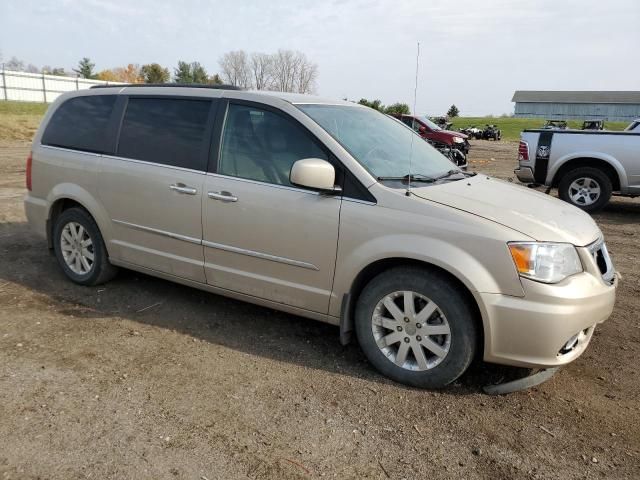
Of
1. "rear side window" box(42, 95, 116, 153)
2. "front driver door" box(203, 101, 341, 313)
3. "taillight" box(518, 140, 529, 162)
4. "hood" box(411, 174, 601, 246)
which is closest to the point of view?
"hood" box(411, 174, 601, 246)

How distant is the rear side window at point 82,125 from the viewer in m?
4.73

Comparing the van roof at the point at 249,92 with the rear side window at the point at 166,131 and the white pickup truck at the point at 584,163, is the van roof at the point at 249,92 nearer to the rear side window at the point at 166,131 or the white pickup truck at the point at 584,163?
the rear side window at the point at 166,131

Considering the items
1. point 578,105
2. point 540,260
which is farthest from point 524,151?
point 578,105

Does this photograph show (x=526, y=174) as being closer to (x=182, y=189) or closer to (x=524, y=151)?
(x=524, y=151)

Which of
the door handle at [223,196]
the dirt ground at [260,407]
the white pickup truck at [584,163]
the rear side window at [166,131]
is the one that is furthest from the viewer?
the white pickup truck at [584,163]

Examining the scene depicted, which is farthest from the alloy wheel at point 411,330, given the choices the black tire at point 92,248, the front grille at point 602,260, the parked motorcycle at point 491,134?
the parked motorcycle at point 491,134

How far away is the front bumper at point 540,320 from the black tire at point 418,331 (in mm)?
122

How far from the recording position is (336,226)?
3.46m

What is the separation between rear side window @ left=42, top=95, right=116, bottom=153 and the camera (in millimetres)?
4730

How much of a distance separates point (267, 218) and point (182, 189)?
2.71ft

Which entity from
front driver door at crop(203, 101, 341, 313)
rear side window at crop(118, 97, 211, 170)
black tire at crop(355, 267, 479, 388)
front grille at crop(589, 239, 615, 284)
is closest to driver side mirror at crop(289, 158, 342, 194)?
front driver door at crop(203, 101, 341, 313)

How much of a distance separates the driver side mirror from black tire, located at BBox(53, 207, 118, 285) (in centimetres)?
235

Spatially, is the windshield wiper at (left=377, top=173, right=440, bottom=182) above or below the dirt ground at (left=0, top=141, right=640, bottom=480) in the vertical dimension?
above

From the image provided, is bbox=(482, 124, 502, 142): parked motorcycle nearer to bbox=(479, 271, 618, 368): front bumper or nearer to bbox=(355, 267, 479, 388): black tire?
bbox=(479, 271, 618, 368): front bumper
